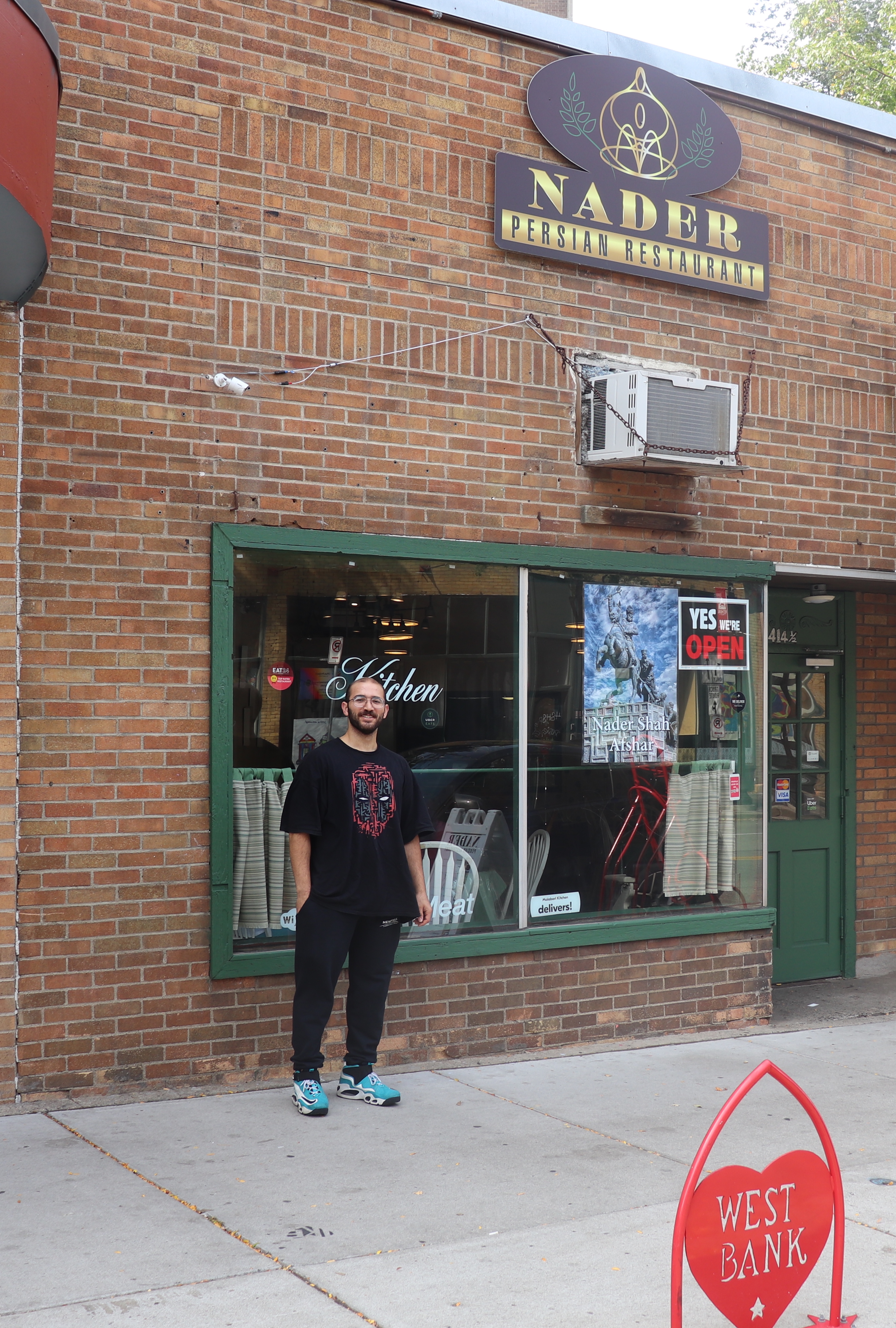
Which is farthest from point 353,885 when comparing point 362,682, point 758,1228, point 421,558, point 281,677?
point 758,1228

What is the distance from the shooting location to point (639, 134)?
7562mm

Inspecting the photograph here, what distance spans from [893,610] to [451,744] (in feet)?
13.7

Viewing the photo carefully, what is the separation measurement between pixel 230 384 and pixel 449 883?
2814 mm

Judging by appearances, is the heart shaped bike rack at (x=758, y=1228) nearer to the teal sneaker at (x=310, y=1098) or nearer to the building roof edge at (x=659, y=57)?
the teal sneaker at (x=310, y=1098)

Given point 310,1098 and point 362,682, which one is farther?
point 362,682

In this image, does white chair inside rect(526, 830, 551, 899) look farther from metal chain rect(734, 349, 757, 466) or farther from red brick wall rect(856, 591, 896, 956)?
red brick wall rect(856, 591, 896, 956)

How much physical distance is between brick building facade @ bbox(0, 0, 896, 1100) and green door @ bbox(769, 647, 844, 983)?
100cm

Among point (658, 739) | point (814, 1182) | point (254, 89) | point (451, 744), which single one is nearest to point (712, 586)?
point (658, 739)

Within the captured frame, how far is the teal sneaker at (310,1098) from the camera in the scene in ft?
18.6

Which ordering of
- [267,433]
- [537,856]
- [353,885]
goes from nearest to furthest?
[353,885], [267,433], [537,856]

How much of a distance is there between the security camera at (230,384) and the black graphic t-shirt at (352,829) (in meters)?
1.76

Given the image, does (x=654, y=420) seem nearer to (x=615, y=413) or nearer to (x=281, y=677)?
(x=615, y=413)

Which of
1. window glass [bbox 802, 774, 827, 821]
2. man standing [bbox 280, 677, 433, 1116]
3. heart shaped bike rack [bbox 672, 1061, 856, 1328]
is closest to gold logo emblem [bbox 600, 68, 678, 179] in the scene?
man standing [bbox 280, 677, 433, 1116]

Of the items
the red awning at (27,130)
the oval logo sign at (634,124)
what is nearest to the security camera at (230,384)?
the red awning at (27,130)
